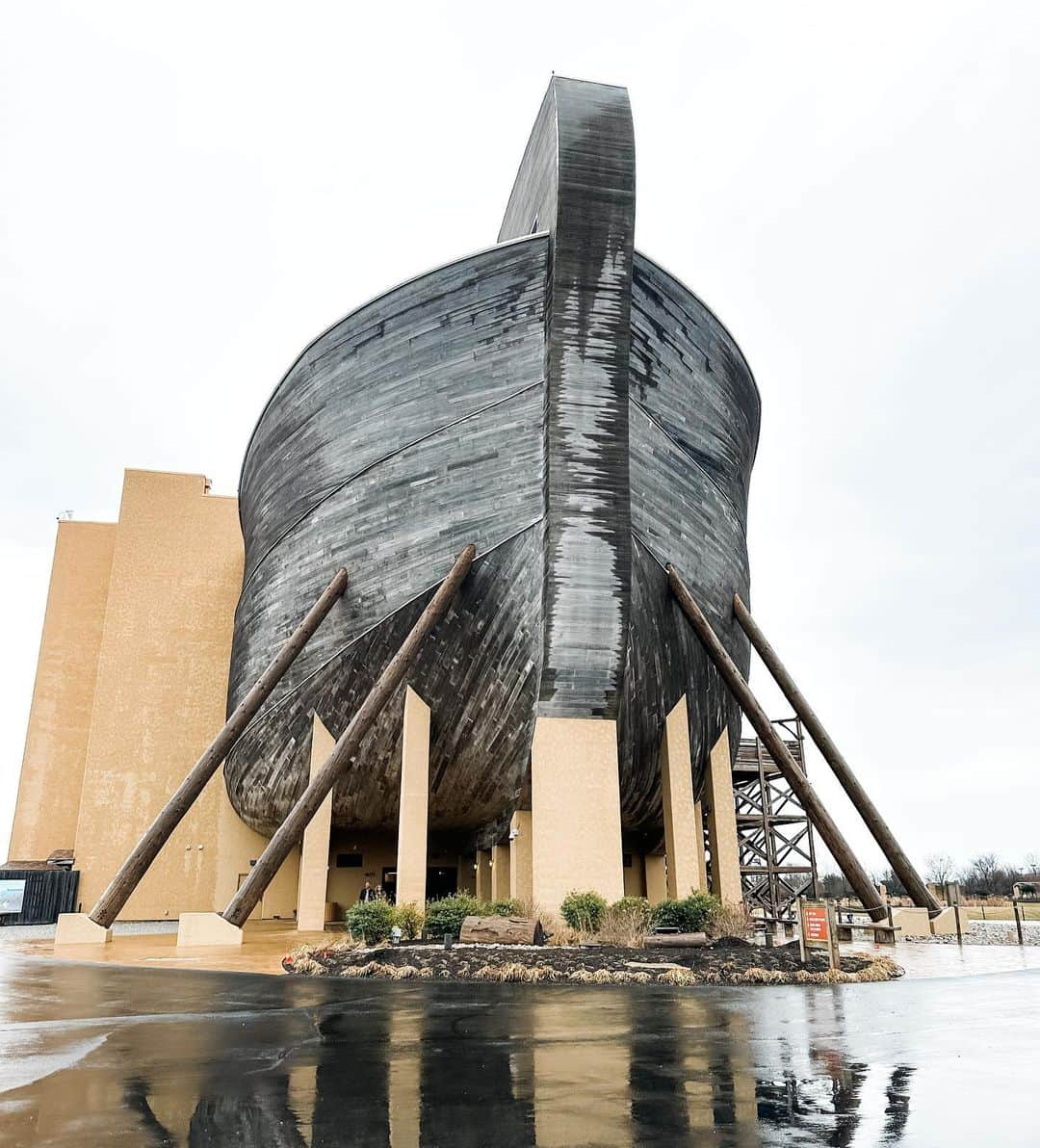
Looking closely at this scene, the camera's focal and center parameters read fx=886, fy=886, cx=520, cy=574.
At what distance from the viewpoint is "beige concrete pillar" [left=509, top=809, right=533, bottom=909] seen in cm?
1775

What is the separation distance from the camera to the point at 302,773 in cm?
2119

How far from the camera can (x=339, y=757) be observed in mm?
15211

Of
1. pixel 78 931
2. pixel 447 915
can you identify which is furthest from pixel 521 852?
pixel 78 931

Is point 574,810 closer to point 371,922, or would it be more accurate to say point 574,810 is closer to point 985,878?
point 371,922

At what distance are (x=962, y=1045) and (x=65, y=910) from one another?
25.7m

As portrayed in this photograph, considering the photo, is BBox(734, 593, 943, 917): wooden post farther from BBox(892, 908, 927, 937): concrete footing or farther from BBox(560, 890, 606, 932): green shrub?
BBox(560, 890, 606, 932): green shrub

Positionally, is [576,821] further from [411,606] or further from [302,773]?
[302,773]

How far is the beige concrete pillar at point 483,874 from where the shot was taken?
24.5 metres

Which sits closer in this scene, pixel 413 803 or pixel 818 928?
pixel 818 928

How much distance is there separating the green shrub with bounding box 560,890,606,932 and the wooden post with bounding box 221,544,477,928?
4.43 m

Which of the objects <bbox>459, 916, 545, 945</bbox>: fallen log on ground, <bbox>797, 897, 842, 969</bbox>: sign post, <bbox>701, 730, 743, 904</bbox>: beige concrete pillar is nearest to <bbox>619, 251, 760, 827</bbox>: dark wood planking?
<bbox>701, 730, 743, 904</bbox>: beige concrete pillar

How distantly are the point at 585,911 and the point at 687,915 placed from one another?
1613 millimetres

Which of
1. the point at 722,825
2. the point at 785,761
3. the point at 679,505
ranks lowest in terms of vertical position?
the point at 722,825

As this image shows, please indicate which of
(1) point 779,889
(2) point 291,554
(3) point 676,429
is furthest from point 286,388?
(1) point 779,889
